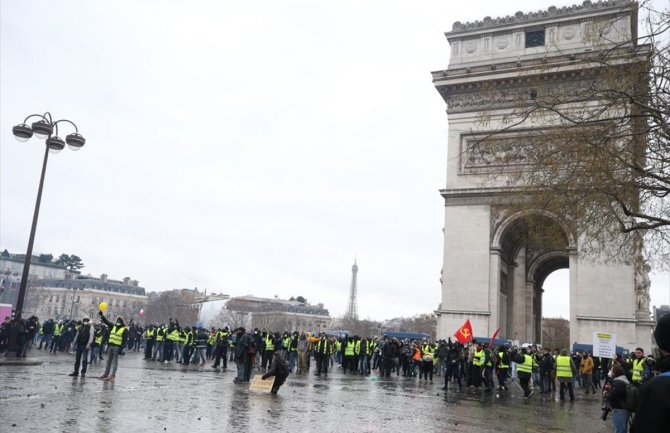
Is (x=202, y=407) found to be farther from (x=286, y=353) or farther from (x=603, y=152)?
(x=286, y=353)

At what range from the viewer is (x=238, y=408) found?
392 inches

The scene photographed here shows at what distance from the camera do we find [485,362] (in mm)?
19031

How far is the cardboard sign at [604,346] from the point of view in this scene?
22.8m

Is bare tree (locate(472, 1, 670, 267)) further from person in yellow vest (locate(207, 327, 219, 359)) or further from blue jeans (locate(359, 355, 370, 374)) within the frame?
person in yellow vest (locate(207, 327, 219, 359))

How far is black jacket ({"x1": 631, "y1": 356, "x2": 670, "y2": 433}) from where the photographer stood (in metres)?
2.54

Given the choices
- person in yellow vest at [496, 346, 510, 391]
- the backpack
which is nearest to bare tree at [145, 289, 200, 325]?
person in yellow vest at [496, 346, 510, 391]

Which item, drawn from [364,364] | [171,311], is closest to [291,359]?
[364,364]

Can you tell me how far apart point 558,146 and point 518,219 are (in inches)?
643

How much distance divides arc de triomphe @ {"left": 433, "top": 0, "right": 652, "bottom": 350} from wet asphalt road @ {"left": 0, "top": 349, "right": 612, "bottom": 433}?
39.8 ft

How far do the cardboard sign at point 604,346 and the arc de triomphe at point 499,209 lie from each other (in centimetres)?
333

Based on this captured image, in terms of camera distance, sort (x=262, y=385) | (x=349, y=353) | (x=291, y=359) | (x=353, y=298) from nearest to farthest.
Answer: (x=262, y=385), (x=291, y=359), (x=349, y=353), (x=353, y=298)

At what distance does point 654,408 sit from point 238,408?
844 centimetres

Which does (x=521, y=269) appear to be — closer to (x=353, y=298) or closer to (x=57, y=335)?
(x=57, y=335)

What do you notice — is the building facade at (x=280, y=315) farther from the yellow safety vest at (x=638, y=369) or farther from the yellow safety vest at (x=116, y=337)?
the yellow safety vest at (x=638, y=369)
